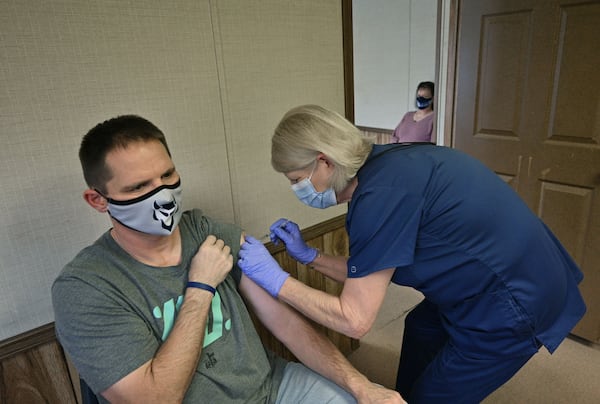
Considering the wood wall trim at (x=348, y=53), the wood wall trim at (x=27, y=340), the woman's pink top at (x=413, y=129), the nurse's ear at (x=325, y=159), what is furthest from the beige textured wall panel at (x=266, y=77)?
the woman's pink top at (x=413, y=129)

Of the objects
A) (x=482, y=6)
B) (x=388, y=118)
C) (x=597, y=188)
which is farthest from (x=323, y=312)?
(x=388, y=118)

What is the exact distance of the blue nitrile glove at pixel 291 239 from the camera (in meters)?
1.44

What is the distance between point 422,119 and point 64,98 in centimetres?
278

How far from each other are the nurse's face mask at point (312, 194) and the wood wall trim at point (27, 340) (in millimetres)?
799

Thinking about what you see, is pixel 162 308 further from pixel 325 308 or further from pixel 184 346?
pixel 325 308

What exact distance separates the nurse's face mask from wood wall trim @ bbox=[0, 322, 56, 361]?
2.62 ft

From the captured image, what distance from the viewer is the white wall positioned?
335 cm

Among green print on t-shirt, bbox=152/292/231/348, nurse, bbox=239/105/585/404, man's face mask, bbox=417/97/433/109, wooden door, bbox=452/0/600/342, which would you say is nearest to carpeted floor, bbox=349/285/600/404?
wooden door, bbox=452/0/600/342

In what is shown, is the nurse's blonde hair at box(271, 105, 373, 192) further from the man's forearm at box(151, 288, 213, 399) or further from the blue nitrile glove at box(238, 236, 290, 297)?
the man's forearm at box(151, 288, 213, 399)

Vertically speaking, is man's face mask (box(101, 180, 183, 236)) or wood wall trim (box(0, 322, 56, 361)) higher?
man's face mask (box(101, 180, 183, 236))

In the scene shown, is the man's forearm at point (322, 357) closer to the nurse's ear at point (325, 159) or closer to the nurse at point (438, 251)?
the nurse at point (438, 251)

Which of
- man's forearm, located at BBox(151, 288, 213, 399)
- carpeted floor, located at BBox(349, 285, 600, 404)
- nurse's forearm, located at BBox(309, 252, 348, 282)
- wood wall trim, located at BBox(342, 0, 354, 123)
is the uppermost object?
wood wall trim, located at BBox(342, 0, 354, 123)

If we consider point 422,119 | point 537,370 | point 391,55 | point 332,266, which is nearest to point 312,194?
point 332,266

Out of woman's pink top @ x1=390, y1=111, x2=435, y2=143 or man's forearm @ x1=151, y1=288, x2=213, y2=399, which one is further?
woman's pink top @ x1=390, y1=111, x2=435, y2=143
